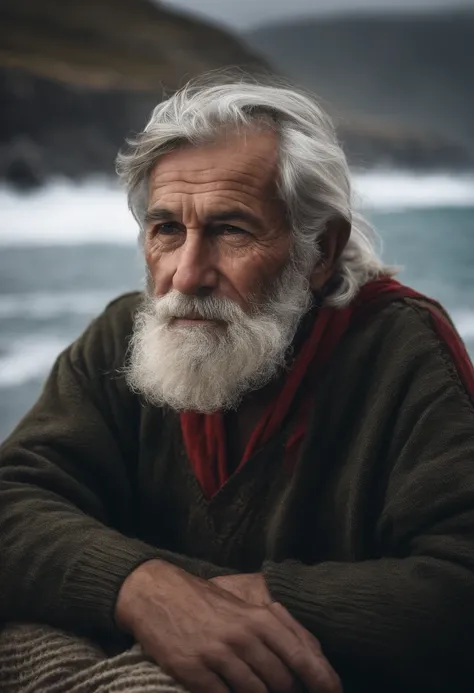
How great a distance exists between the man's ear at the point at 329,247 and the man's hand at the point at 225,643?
31.7 inches

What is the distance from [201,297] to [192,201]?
217 mm

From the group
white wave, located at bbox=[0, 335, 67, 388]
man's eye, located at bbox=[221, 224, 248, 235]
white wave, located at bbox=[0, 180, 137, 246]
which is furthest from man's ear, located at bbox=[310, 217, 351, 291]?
white wave, located at bbox=[0, 335, 67, 388]

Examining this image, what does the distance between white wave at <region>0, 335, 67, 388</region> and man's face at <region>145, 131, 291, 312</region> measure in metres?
1.01

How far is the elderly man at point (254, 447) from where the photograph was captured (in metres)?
1.57

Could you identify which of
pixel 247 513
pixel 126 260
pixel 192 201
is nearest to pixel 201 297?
pixel 192 201

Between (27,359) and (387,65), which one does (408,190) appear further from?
(27,359)

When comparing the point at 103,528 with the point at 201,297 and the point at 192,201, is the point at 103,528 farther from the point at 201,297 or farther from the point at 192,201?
the point at 192,201

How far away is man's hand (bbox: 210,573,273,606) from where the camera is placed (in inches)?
64.0

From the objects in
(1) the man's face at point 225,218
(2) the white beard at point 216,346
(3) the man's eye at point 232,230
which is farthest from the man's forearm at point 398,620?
(3) the man's eye at point 232,230

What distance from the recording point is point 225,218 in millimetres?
1864

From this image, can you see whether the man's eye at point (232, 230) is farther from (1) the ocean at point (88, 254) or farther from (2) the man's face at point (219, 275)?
(1) the ocean at point (88, 254)

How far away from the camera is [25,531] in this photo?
1795 mm

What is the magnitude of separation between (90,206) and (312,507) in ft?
4.79

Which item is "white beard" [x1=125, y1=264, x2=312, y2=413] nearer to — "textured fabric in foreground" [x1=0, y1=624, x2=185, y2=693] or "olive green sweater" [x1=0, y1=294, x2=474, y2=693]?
"olive green sweater" [x1=0, y1=294, x2=474, y2=693]
